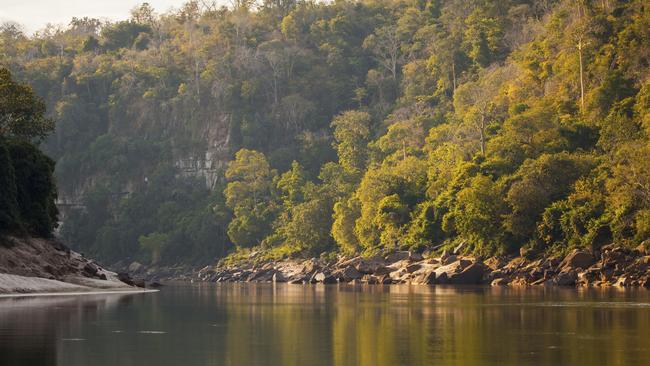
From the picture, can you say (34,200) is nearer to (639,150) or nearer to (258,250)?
(639,150)

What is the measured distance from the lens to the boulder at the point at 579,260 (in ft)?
204

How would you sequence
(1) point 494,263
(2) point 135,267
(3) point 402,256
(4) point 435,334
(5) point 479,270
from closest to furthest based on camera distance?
(4) point 435,334 → (5) point 479,270 → (1) point 494,263 → (3) point 402,256 → (2) point 135,267

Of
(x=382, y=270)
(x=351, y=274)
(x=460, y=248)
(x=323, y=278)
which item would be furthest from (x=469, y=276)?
(x=323, y=278)

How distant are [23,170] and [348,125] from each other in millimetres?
66053

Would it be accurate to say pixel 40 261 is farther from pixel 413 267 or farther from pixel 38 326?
pixel 413 267

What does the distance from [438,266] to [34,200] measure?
1143 inches

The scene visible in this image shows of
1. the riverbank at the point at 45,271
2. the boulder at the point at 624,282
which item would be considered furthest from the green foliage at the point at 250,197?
the boulder at the point at 624,282

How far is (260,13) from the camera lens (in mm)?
152500

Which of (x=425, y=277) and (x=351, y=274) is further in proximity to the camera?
(x=351, y=274)

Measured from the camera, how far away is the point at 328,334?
24203 mm

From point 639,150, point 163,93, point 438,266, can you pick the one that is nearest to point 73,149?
point 163,93

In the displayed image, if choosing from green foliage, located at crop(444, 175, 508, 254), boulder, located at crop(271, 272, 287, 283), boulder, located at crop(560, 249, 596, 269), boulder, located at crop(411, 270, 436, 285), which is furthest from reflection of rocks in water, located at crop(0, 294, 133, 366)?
boulder, located at crop(271, 272, 287, 283)

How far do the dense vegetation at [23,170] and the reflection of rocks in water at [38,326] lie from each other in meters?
16.0

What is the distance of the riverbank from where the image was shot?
4681 centimetres
